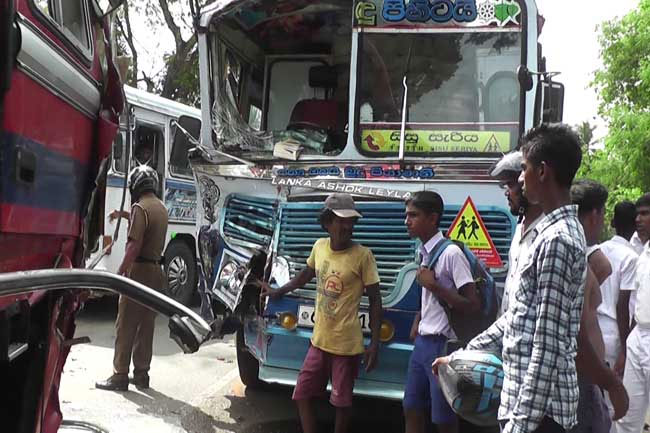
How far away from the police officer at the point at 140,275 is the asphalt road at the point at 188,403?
18 cm

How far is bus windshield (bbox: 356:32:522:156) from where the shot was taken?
4590 mm

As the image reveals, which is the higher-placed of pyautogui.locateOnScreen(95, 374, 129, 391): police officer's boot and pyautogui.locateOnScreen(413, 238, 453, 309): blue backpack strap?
pyautogui.locateOnScreen(413, 238, 453, 309): blue backpack strap

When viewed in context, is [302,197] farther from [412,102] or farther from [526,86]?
[526,86]

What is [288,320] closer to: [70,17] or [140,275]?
[140,275]

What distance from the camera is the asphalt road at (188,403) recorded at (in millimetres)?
4734

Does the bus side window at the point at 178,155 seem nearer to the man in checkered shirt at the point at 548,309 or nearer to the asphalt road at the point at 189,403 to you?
the asphalt road at the point at 189,403

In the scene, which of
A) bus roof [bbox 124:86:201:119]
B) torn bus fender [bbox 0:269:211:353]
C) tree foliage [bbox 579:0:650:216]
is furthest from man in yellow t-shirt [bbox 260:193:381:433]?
tree foliage [bbox 579:0:650:216]

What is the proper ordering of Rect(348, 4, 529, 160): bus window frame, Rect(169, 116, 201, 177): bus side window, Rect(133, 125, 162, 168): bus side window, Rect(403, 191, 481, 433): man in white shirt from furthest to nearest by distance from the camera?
1. Rect(169, 116, 201, 177): bus side window
2. Rect(133, 125, 162, 168): bus side window
3. Rect(348, 4, 529, 160): bus window frame
4. Rect(403, 191, 481, 433): man in white shirt

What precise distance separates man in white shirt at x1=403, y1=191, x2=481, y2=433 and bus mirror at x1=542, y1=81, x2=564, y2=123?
1.26 m

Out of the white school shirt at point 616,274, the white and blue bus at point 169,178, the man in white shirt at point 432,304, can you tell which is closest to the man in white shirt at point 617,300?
the white school shirt at point 616,274

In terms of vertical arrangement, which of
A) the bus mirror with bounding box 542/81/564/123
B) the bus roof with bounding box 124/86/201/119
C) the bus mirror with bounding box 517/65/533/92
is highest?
the bus roof with bounding box 124/86/201/119

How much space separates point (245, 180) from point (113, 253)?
4.04m

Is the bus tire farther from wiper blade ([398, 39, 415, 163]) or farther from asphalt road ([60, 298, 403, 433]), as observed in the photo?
wiper blade ([398, 39, 415, 163])

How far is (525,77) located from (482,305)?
1616 mm
